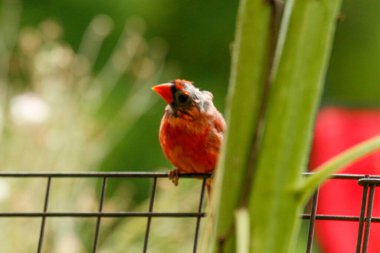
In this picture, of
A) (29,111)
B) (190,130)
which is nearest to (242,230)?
(190,130)

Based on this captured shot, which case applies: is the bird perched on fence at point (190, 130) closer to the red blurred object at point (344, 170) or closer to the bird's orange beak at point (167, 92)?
the bird's orange beak at point (167, 92)

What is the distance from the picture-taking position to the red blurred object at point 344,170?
3162 mm

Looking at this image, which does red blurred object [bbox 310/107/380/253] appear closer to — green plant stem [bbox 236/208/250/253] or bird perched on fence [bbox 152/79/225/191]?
bird perched on fence [bbox 152/79/225/191]

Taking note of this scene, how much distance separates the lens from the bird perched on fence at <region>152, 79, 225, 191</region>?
1604 millimetres

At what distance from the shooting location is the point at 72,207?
9.21 ft

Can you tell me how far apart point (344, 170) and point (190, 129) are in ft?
4.48

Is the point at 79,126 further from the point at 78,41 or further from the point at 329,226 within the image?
the point at 78,41

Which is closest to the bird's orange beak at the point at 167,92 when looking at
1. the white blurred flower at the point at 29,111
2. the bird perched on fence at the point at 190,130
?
the bird perched on fence at the point at 190,130

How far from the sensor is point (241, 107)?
0.53m

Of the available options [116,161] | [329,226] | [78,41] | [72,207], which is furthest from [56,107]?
[78,41]

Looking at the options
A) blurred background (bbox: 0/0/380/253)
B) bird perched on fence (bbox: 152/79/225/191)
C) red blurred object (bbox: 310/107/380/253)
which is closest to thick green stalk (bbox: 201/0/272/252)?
bird perched on fence (bbox: 152/79/225/191)

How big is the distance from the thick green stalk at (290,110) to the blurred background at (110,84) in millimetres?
2026

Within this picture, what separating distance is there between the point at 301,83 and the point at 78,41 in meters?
4.17

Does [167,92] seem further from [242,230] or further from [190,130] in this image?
[242,230]
